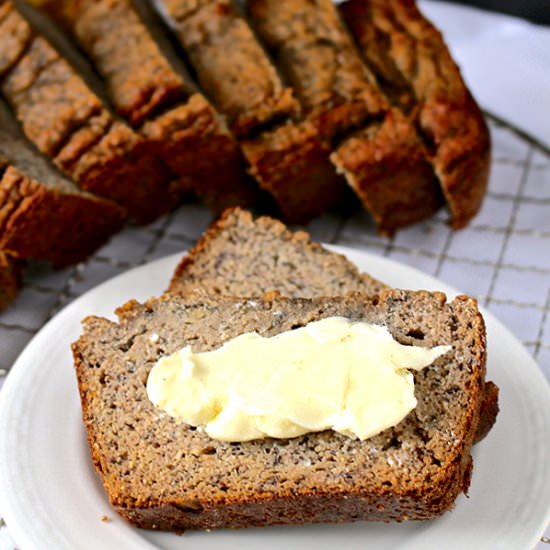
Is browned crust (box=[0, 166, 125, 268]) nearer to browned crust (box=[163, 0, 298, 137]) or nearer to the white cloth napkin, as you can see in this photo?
browned crust (box=[163, 0, 298, 137])

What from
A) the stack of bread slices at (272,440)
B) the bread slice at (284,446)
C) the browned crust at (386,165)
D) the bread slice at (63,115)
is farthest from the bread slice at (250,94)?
the bread slice at (284,446)

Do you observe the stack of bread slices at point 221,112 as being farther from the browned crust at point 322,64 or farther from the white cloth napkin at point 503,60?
the white cloth napkin at point 503,60

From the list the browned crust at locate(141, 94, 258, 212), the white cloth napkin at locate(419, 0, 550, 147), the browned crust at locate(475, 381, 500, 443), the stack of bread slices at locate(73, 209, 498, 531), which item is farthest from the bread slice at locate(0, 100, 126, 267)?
the white cloth napkin at locate(419, 0, 550, 147)

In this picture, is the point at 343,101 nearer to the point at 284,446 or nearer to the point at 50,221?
the point at 50,221

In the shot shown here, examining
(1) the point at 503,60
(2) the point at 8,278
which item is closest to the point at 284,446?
(2) the point at 8,278

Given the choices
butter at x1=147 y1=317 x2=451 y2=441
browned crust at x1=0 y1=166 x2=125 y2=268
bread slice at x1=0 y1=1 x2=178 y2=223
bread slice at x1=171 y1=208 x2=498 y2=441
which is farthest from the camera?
bread slice at x1=0 y1=1 x2=178 y2=223
